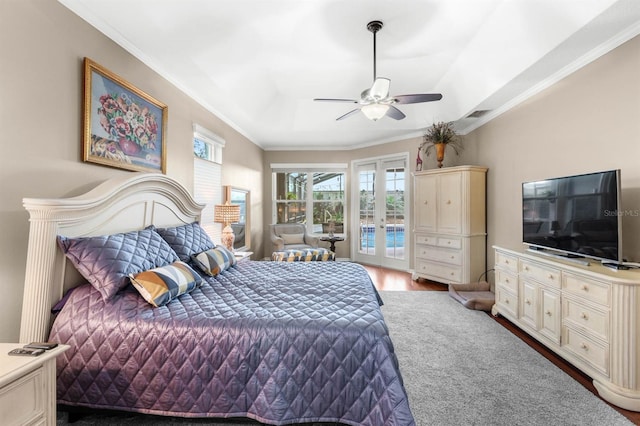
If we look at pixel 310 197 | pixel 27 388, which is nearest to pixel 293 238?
pixel 310 197

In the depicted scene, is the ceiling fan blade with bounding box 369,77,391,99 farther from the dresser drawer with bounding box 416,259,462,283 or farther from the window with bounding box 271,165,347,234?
the window with bounding box 271,165,347,234

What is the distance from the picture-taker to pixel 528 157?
3381 mm

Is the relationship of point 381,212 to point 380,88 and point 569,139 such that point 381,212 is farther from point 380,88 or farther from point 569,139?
point 380,88

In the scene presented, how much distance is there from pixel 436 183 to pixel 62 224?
446cm

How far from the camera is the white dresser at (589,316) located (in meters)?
1.80

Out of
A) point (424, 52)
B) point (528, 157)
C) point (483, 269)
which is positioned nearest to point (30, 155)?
point (424, 52)

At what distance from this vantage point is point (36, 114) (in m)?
1.75

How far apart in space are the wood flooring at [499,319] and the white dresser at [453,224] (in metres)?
0.22

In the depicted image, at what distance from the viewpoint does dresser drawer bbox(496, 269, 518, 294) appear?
117 inches

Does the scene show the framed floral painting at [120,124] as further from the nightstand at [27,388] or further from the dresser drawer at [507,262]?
the dresser drawer at [507,262]

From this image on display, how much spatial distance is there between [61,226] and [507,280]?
3866 mm

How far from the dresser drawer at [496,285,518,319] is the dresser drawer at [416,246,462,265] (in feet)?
3.27

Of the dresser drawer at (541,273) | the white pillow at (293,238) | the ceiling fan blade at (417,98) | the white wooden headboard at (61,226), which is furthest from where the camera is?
the white pillow at (293,238)

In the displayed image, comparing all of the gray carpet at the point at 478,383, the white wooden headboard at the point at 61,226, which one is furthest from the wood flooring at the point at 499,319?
the white wooden headboard at the point at 61,226
